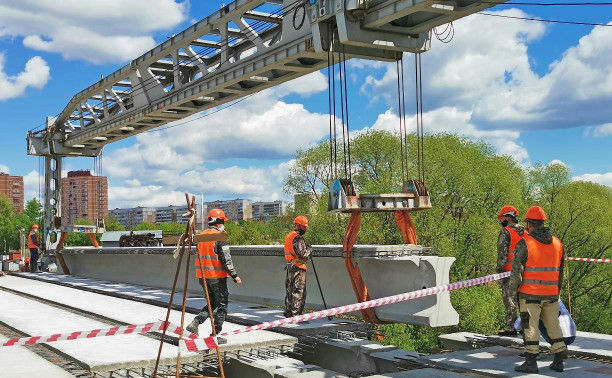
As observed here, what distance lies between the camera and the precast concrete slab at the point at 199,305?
10359 mm

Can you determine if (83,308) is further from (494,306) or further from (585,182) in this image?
(585,182)

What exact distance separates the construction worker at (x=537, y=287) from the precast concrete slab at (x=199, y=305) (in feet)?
11.1

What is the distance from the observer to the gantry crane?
A: 1103 centimetres

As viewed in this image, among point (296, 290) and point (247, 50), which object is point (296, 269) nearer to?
point (296, 290)

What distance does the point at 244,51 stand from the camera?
15.2 metres

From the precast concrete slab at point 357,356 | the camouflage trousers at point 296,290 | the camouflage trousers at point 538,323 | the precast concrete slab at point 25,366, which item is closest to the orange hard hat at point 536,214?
the camouflage trousers at point 538,323

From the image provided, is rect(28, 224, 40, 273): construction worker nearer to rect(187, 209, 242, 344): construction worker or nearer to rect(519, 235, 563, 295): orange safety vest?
rect(187, 209, 242, 344): construction worker

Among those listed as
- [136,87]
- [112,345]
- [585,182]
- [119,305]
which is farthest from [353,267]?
[585,182]

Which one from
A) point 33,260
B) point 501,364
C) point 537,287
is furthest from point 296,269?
point 33,260

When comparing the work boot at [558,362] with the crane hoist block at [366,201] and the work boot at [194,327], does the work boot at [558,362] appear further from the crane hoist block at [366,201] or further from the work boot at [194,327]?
Answer: the work boot at [194,327]

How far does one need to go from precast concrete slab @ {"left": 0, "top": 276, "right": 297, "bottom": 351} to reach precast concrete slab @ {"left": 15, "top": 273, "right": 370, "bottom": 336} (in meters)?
0.33

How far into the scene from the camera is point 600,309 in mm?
46000

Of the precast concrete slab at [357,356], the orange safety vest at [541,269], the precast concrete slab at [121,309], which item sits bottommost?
the precast concrete slab at [357,356]

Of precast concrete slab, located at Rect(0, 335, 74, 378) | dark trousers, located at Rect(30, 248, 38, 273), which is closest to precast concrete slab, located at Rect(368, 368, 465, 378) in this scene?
precast concrete slab, located at Rect(0, 335, 74, 378)
